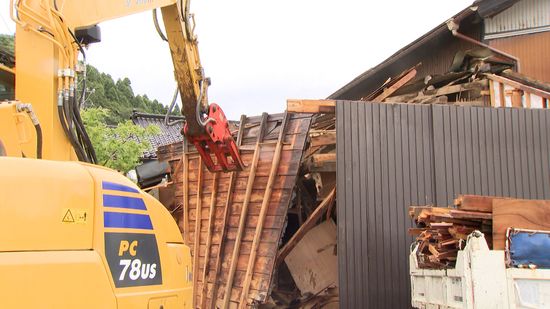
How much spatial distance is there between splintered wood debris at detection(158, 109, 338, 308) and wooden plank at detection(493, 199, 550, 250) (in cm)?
385

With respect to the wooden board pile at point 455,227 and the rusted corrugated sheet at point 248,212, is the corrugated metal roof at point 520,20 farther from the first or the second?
the wooden board pile at point 455,227

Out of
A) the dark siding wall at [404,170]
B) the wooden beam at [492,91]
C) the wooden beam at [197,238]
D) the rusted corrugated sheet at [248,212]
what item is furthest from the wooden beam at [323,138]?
the wooden beam at [492,91]

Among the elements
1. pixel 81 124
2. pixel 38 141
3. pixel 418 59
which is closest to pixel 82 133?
pixel 81 124

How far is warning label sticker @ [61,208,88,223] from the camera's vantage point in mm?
3781

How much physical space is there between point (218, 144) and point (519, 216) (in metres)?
4.35

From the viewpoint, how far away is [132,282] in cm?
406

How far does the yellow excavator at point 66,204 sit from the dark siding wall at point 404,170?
3.47 meters

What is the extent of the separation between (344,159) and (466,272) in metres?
3.37

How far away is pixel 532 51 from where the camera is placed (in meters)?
14.7

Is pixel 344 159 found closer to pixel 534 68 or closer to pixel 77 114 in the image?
pixel 77 114

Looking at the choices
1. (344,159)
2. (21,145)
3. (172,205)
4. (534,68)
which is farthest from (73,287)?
(534,68)

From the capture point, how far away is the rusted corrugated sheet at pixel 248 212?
8.95 metres

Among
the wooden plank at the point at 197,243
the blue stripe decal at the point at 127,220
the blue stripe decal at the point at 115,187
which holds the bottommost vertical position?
the wooden plank at the point at 197,243

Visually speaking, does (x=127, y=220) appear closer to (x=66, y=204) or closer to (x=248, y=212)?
(x=66, y=204)
